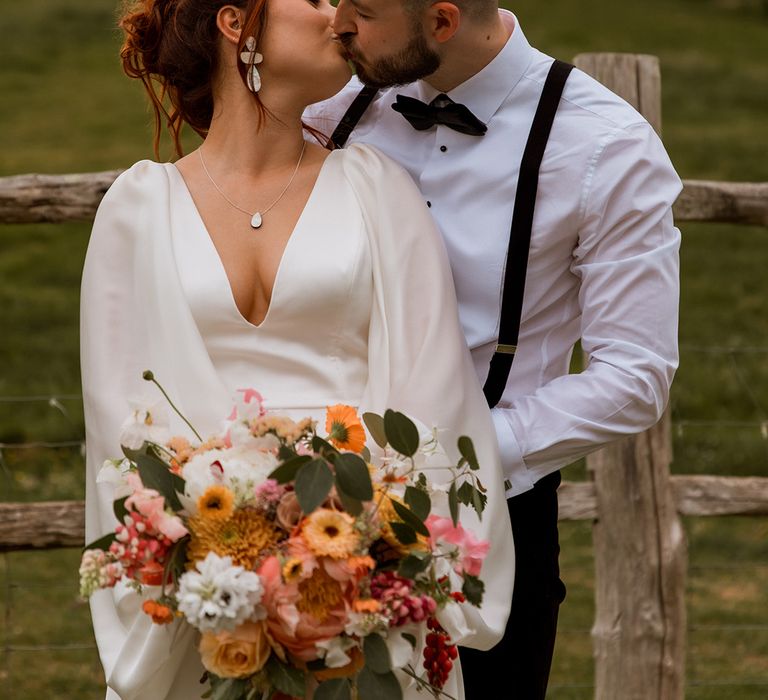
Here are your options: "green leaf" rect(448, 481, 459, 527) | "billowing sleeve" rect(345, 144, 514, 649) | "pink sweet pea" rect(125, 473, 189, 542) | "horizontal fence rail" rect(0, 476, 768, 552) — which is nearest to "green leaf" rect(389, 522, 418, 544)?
"green leaf" rect(448, 481, 459, 527)

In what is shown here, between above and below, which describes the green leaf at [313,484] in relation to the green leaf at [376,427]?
above

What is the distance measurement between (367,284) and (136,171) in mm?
573

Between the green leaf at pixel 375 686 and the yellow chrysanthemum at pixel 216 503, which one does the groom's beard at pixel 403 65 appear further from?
the green leaf at pixel 375 686

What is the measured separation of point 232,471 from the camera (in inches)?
94.3

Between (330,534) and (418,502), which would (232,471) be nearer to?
(330,534)

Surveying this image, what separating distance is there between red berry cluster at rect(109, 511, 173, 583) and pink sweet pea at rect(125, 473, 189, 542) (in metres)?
0.02

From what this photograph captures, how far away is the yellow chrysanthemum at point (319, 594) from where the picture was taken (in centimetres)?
236

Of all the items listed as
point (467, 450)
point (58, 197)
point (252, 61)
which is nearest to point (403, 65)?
point (252, 61)

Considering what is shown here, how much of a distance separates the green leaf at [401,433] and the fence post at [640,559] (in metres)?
2.18

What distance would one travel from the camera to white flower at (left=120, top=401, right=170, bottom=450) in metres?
2.56

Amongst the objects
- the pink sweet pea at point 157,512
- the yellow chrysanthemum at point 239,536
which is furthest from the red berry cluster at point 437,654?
the pink sweet pea at point 157,512

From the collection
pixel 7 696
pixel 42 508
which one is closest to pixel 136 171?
pixel 42 508

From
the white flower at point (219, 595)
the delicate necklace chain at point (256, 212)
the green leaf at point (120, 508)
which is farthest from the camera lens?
the delicate necklace chain at point (256, 212)

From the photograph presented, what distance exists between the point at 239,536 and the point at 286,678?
0.27 meters
